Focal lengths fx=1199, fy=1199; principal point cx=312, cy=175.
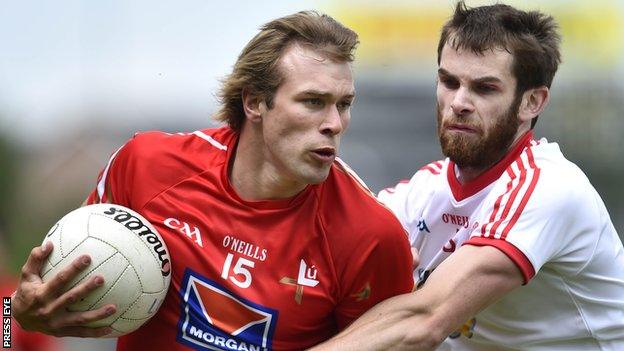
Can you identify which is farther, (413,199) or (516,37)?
(413,199)

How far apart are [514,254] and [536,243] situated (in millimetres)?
122

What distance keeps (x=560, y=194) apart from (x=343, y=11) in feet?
41.8

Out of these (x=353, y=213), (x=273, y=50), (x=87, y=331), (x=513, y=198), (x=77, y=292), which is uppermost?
(x=273, y=50)

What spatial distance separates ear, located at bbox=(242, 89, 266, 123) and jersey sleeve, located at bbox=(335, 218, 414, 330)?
77 cm

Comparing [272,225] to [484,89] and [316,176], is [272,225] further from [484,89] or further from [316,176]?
[484,89]

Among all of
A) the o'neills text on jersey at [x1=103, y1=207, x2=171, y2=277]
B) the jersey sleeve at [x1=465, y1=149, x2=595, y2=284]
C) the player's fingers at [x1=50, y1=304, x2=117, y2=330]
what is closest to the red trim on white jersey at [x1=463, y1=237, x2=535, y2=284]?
the jersey sleeve at [x1=465, y1=149, x2=595, y2=284]

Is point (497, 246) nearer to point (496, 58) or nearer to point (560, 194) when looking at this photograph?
point (560, 194)

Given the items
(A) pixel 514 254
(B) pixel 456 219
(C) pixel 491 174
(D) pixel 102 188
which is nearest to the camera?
(A) pixel 514 254

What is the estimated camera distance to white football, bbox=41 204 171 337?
16.8ft

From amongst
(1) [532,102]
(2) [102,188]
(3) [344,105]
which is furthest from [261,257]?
(1) [532,102]

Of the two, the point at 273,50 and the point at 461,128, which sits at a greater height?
the point at 273,50

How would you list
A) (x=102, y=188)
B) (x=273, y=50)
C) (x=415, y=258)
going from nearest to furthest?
(x=273, y=50) → (x=102, y=188) → (x=415, y=258)

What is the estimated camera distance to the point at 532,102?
5949 millimetres

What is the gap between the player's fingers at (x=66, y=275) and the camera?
505cm
